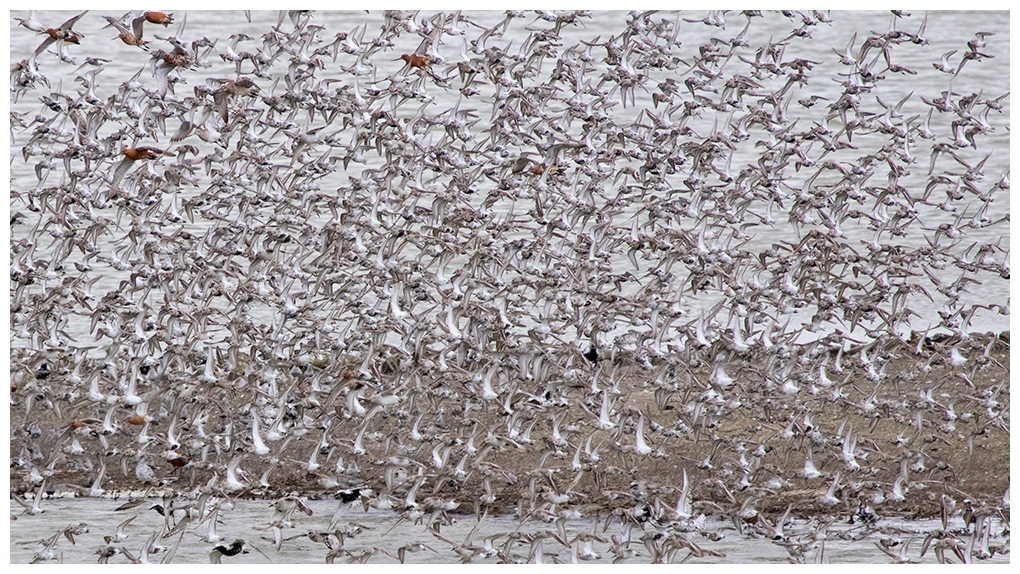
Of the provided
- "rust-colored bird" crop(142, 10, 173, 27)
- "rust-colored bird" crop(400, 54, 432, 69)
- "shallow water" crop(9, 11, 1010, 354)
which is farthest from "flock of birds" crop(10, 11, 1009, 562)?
"shallow water" crop(9, 11, 1010, 354)

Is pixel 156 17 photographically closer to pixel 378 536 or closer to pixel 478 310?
pixel 478 310

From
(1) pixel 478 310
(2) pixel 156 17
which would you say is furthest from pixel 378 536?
(2) pixel 156 17

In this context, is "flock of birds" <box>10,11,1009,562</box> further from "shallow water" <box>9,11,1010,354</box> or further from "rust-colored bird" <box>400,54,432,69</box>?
"shallow water" <box>9,11,1010,354</box>

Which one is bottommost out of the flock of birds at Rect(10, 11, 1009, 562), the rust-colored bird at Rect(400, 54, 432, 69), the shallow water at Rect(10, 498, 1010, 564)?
the shallow water at Rect(10, 498, 1010, 564)

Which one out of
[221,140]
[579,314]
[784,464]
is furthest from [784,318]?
[221,140]

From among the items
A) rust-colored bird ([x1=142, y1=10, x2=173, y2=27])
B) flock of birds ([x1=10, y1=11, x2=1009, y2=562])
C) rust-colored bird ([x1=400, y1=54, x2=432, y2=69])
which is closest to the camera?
rust-colored bird ([x1=142, y1=10, x2=173, y2=27])

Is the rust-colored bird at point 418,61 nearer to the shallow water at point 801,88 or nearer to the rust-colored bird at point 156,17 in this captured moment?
the rust-colored bird at point 156,17

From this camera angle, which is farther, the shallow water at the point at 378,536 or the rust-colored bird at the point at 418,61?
the shallow water at the point at 378,536

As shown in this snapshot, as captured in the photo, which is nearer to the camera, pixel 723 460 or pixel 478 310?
pixel 478 310

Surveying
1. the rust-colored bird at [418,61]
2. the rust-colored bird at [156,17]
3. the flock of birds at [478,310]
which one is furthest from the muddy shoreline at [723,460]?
the rust-colored bird at [156,17]
